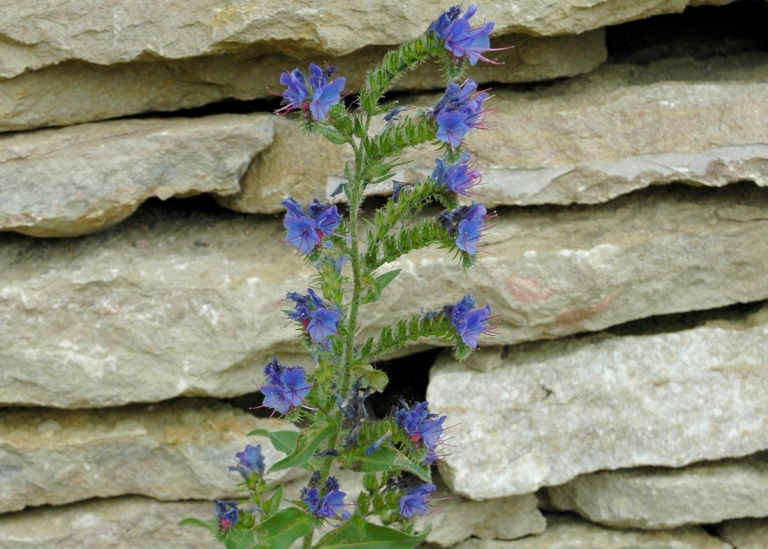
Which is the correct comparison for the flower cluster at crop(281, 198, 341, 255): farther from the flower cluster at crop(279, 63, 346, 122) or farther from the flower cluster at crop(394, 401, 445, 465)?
the flower cluster at crop(394, 401, 445, 465)

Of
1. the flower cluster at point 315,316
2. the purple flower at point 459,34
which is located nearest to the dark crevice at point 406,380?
the flower cluster at point 315,316

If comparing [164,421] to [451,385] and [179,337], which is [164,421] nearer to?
[179,337]

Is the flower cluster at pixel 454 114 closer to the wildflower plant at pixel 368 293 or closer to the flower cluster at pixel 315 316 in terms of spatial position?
the wildflower plant at pixel 368 293

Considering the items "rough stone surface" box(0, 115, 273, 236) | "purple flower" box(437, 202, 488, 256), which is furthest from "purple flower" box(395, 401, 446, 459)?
"rough stone surface" box(0, 115, 273, 236)

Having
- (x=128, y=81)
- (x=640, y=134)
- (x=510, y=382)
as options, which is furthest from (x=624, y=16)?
(x=128, y=81)

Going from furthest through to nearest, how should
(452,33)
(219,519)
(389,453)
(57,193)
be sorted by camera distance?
(57,193), (219,519), (389,453), (452,33)

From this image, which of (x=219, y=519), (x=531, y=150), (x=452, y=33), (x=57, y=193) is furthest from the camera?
(x=531, y=150)

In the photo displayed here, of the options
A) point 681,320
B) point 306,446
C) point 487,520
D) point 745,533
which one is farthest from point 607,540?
point 306,446
